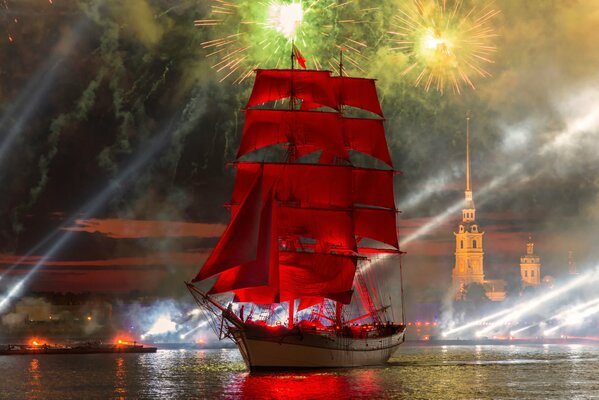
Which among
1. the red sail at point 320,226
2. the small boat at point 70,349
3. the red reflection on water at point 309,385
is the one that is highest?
the red sail at point 320,226

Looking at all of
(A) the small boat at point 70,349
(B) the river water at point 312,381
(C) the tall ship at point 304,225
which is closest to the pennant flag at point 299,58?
(C) the tall ship at point 304,225

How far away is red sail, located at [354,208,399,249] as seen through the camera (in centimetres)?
12756

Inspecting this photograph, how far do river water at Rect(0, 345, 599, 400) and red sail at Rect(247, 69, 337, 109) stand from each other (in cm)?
2698

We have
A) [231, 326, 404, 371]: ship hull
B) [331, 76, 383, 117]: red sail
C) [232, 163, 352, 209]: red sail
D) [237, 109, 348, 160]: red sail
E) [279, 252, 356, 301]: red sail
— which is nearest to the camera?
[231, 326, 404, 371]: ship hull

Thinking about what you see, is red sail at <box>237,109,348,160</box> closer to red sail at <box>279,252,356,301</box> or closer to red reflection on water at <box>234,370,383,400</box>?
red sail at <box>279,252,356,301</box>

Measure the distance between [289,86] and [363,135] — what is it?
12368mm

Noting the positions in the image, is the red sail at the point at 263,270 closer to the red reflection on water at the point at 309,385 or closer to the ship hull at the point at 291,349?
the ship hull at the point at 291,349

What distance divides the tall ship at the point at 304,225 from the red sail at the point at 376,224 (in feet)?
0.34

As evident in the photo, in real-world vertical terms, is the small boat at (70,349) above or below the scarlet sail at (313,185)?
below

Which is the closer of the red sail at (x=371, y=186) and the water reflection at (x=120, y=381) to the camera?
the water reflection at (x=120, y=381)

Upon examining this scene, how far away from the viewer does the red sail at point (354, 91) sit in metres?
129

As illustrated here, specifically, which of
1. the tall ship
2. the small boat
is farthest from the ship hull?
the small boat

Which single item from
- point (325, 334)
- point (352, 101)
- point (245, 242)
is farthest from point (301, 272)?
point (352, 101)

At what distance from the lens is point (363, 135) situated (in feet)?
429
